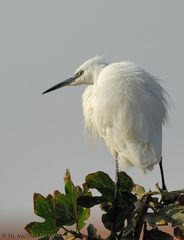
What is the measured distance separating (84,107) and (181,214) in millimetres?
2777

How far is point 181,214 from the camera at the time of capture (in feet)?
5.20

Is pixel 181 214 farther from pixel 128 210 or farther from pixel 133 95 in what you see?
pixel 133 95

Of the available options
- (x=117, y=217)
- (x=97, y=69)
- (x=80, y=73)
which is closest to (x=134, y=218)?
(x=117, y=217)

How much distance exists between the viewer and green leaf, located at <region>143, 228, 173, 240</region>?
1.59m

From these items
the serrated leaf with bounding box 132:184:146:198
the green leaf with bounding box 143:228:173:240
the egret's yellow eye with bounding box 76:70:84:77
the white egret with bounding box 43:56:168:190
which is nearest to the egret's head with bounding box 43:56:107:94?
the egret's yellow eye with bounding box 76:70:84:77

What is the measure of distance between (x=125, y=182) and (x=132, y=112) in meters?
1.79

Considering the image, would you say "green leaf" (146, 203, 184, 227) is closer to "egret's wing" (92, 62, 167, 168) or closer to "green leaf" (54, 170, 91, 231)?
"green leaf" (54, 170, 91, 231)

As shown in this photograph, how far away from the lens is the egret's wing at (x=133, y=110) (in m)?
3.55

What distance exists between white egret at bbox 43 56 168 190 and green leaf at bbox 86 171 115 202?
5.10 feet

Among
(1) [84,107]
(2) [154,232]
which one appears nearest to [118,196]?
(2) [154,232]

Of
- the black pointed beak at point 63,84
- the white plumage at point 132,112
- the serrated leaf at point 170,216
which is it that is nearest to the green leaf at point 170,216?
the serrated leaf at point 170,216

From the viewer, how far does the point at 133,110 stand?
359cm

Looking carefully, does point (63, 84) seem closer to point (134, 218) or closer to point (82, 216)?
point (82, 216)

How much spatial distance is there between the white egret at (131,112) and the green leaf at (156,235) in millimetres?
1682
